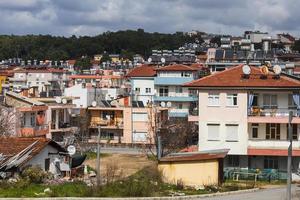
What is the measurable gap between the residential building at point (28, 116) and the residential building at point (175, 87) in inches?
810

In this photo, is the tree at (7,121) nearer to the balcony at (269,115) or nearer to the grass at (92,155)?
the grass at (92,155)

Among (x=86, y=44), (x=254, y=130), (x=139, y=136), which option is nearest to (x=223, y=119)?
(x=254, y=130)

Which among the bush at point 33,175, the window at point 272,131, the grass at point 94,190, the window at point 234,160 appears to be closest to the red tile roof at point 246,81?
the window at point 272,131

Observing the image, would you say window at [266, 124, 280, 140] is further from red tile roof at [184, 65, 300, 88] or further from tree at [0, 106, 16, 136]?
tree at [0, 106, 16, 136]

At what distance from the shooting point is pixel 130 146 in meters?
65.3

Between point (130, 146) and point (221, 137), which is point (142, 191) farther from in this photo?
point (130, 146)

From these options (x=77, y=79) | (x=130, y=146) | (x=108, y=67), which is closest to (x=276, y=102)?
(x=130, y=146)

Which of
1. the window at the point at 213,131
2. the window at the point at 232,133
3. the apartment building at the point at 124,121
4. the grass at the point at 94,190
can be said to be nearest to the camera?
the grass at the point at 94,190

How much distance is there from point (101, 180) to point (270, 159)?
1390 centimetres

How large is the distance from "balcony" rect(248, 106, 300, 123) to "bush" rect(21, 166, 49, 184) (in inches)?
581

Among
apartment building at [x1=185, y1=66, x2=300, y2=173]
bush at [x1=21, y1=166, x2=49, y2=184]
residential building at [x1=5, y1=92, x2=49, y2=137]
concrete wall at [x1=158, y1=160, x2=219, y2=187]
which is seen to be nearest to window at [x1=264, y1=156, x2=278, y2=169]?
apartment building at [x1=185, y1=66, x2=300, y2=173]

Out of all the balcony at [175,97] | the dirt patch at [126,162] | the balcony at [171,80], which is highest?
the balcony at [171,80]

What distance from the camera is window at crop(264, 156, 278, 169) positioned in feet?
134

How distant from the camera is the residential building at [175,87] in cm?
7406
